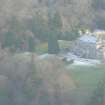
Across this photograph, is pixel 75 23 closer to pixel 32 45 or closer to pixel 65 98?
pixel 32 45

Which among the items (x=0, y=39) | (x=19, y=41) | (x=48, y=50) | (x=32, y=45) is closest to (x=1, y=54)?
(x=0, y=39)

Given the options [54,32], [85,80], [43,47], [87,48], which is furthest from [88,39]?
[85,80]

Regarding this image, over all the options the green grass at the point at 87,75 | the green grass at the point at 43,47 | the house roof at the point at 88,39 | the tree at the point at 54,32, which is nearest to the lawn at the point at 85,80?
the green grass at the point at 87,75

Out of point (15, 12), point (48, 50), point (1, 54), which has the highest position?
point (15, 12)

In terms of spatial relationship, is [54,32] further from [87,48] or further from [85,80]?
[85,80]

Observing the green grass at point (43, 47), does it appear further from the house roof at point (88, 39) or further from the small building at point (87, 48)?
the house roof at point (88, 39)

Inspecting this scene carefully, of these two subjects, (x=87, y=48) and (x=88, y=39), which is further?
(x=88, y=39)

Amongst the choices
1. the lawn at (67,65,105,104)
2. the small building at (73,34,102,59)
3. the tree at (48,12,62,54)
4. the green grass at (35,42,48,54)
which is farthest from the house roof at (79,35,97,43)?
the lawn at (67,65,105,104)

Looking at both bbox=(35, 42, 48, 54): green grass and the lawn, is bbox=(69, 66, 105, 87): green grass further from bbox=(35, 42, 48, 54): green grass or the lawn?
bbox=(35, 42, 48, 54): green grass
